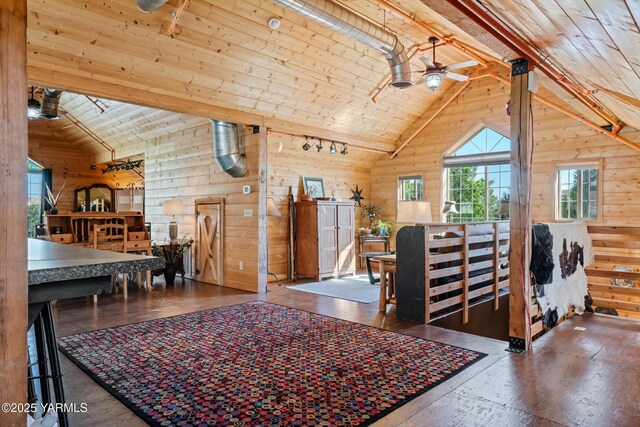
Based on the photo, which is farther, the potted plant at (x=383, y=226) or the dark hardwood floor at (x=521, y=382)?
the potted plant at (x=383, y=226)

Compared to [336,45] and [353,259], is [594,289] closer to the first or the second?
[353,259]

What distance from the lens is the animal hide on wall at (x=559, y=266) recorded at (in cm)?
394

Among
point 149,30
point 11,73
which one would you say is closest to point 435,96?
point 149,30

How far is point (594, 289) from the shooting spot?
16.8 feet

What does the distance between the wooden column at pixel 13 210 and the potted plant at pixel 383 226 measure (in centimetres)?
775

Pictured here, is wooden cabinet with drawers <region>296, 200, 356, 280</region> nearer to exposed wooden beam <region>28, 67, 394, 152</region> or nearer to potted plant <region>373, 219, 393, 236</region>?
potted plant <region>373, 219, 393, 236</region>

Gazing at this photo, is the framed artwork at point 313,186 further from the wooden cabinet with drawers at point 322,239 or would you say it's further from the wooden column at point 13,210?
the wooden column at point 13,210

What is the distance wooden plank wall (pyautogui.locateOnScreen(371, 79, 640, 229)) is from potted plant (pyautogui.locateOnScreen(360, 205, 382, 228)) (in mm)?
202

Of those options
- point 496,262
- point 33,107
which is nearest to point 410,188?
point 496,262

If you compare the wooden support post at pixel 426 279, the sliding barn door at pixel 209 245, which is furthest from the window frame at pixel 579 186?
the sliding barn door at pixel 209 245

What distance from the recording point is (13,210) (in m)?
1.26

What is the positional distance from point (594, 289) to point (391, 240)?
4.41 metres

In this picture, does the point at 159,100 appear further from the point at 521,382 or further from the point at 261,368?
the point at 521,382

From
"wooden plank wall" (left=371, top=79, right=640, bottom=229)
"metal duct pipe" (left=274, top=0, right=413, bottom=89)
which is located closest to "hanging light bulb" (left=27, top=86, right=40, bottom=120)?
"metal duct pipe" (left=274, top=0, right=413, bottom=89)
